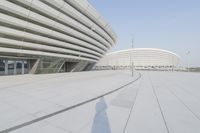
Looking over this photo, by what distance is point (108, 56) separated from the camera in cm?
8812

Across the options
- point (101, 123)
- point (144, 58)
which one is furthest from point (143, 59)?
point (101, 123)

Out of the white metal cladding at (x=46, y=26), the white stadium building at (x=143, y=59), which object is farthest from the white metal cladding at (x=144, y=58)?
the white metal cladding at (x=46, y=26)

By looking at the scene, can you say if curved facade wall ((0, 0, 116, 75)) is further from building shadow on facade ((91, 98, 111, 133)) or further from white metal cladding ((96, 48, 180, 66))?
white metal cladding ((96, 48, 180, 66))

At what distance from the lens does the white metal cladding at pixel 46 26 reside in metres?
14.1

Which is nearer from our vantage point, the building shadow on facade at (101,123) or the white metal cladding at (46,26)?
the building shadow on facade at (101,123)

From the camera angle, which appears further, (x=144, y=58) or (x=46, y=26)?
(x=144, y=58)

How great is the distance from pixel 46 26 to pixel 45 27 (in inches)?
8.8

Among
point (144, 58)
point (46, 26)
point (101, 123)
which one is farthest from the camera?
point (144, 58)

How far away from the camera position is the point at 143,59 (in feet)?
275

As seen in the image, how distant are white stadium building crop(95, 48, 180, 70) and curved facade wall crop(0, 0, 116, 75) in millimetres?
59066

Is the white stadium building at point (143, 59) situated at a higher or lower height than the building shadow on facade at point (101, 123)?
higher

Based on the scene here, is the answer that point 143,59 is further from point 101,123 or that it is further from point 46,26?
point 101,123

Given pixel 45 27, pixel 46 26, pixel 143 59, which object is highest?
pixel 46 26

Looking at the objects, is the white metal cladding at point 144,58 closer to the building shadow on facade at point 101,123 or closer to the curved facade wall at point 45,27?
the curved facade wall at point 45,27
